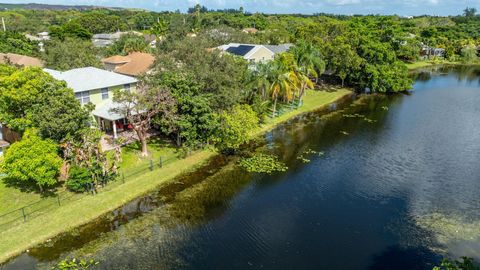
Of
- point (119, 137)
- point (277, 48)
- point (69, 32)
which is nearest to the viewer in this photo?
point (119, 137)

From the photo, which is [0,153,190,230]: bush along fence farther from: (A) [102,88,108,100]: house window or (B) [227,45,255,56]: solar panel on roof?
(B) [227,45,255,56]: solar panel on roof

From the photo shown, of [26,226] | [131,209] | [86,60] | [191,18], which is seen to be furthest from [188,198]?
[191,18]

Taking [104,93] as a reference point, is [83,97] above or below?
below

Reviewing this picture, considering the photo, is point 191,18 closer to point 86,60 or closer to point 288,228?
point 86,60

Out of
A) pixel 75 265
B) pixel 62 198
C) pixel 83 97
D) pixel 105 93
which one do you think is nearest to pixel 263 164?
pixel 62 198

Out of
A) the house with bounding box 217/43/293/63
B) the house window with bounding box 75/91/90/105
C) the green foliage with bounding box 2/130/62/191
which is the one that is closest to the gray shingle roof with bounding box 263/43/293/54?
the house with bounding box 217/43/293/63

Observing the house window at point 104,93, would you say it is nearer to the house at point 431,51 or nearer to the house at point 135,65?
the house at point 135,65

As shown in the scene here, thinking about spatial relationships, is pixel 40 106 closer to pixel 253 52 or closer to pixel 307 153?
pixel 307 153
